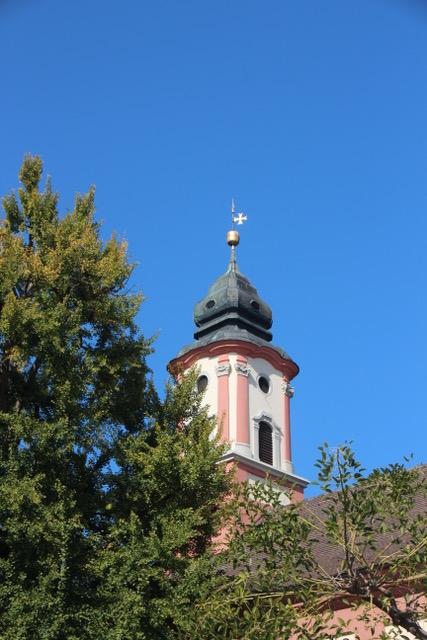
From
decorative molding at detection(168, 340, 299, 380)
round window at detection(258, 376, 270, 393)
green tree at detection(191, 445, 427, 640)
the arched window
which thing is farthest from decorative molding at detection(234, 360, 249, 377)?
green tree at detection(191, 445, 427, 640)

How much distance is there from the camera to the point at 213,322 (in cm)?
3600

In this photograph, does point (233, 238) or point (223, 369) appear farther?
point (233, 238)

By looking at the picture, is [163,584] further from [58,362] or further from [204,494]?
[58,362]

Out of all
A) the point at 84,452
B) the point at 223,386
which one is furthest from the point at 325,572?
the point at 223,386

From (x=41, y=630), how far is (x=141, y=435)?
382 cm

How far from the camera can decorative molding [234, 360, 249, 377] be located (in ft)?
107

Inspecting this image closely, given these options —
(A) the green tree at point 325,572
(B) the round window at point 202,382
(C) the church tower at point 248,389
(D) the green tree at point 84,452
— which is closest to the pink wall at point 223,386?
(C) the church tower at point 248,389

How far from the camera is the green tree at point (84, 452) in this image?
14.7 meters

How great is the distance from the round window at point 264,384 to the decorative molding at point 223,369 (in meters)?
1.33

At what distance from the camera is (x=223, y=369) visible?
32719 millimetres

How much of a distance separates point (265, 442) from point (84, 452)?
56.2 ft

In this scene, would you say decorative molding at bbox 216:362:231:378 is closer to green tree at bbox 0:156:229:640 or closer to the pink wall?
the pink wall

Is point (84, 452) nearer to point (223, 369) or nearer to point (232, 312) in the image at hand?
point (223, 369)

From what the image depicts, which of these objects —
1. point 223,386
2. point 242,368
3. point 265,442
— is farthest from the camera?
point 242,368
